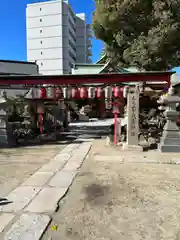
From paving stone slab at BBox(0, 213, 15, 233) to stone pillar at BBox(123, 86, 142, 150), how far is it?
563 centimetres

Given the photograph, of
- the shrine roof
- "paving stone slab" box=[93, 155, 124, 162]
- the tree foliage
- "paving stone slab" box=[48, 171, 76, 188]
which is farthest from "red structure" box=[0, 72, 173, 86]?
"paving stone slab" box=[48, 171, 76, 188]

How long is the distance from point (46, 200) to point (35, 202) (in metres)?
0.20

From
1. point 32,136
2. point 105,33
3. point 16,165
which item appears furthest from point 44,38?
point 16,165

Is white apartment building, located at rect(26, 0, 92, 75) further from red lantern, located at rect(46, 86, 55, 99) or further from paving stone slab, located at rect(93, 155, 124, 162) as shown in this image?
paving stone slab, located at rect(93, 155, 124, 162)

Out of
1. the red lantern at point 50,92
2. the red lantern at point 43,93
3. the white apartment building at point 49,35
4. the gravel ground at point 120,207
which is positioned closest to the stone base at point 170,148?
the gravel ground at point 120,207

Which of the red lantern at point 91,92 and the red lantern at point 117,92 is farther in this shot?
the red lantern at point 91,92

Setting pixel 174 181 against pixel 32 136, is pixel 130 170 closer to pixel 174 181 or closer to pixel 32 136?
pixel 174 181

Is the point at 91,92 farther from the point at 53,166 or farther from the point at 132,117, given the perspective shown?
the point at 53,166

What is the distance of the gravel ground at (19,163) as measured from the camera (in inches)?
192

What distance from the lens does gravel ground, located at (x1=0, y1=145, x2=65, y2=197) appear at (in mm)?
4887

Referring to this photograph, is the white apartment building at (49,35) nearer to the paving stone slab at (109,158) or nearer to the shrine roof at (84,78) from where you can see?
the shrine roof at (84,78)

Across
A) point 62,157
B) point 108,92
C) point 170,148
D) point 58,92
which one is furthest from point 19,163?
point 170,148

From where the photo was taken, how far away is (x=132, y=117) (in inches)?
328

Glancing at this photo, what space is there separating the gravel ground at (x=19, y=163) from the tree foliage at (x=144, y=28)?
8268 mm
